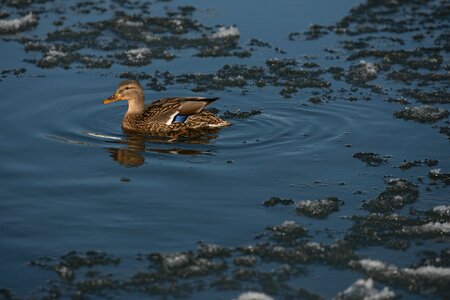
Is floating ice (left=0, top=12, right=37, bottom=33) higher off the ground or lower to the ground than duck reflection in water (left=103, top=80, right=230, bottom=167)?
higher

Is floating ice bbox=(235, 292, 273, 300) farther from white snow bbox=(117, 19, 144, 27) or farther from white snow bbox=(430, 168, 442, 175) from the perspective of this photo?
white snow bbox=(117, 19, 144, 27)

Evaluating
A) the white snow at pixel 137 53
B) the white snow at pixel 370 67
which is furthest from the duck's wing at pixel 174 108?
the white snow at pixel 370 67

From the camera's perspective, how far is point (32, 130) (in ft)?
35.0

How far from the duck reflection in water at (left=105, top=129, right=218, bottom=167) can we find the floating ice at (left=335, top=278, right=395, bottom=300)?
11.7 feet

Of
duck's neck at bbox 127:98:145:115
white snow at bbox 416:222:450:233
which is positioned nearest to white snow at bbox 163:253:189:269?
white snow at bbox 416:222:450:233

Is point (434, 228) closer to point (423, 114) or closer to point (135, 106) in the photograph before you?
point (423, 114)

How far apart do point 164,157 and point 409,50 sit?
5257mm

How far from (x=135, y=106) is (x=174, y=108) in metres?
0.69

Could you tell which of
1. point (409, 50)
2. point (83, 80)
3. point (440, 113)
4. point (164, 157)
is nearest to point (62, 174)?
point (164, 157)

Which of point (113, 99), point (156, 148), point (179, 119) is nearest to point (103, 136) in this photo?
point (156, 148)

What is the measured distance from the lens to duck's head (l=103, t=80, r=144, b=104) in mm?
11406

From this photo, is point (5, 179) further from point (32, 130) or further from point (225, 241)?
point (225, 241)

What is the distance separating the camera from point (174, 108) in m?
11.1

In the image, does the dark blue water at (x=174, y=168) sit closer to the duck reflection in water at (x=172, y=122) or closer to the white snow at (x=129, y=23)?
the duck reflection in water at (x=172, y=122)
